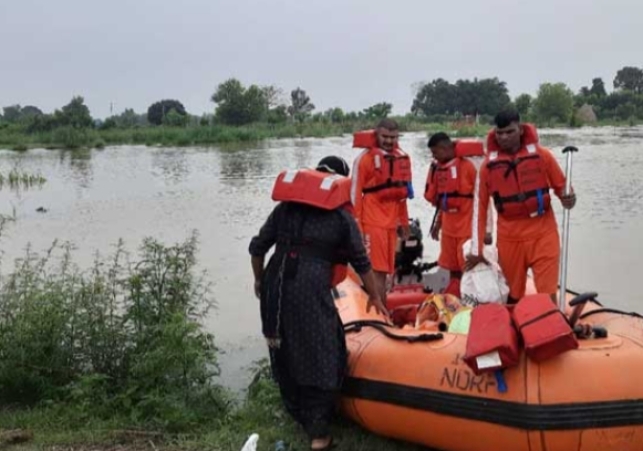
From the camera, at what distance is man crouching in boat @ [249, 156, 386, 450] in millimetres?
3213

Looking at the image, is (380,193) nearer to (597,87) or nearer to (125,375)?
(125,375)

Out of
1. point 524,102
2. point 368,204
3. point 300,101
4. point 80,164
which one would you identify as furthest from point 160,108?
point 368,204

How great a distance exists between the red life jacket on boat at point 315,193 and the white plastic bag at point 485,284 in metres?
1.24

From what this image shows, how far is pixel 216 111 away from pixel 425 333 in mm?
48389

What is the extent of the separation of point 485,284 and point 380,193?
1142 millimetres

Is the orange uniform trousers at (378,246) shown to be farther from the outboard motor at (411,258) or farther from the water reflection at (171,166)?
the water reflection at (171,166)

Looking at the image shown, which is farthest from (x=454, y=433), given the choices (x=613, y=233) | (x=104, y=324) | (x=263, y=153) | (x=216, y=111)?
(x=216, y=111)

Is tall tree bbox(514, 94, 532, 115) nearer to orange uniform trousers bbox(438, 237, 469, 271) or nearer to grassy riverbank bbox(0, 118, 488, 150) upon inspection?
grassy riverbank bbox(0, 118, 488, 150)

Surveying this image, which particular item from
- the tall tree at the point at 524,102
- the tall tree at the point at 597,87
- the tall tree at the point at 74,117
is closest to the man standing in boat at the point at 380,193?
the tall tree at the point at 74,117

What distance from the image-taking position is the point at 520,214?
413cm

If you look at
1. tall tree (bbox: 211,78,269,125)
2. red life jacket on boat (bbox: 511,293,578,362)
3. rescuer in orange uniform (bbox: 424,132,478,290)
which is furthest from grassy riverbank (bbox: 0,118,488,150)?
red life jacket on boat (bbox: 511,293,578,362)

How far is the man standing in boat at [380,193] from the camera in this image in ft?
16.6

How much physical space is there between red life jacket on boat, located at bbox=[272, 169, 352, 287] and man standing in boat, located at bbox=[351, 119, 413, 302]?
1.75 meters

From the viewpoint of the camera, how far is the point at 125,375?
4266 millimetres
